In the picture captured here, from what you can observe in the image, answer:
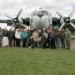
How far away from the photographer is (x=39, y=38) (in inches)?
849

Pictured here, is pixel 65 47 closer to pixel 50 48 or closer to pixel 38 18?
pixel 50 48

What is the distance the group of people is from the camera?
21489 millimetres

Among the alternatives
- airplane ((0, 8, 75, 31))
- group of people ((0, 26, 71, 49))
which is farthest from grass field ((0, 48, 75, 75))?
airplane ((0, 8, 75, 31))

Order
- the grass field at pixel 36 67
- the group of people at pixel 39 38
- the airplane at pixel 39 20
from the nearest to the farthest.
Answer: the grass field at pixel 36 67
the group of people at pixel 39 38
the airplane at pixel 39 20

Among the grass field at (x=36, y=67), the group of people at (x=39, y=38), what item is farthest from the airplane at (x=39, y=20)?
the grass field at (x=36, y=67)

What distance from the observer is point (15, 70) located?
12.2 meters

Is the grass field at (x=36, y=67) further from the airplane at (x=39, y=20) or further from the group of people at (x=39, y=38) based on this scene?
the airplane at (x=39, y=20)

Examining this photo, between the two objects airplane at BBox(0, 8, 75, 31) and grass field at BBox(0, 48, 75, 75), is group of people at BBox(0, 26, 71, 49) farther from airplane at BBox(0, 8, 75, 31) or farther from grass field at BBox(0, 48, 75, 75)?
airplane at BBox(0, 8, 75, 31)

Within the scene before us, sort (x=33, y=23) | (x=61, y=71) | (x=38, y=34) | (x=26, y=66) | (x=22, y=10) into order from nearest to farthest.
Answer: (x=61, y=71) < (x=26, y=66) < (x=38, y=34) < (x=33, y=23) < (x=22, y=10)

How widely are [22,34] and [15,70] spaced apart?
1000cm

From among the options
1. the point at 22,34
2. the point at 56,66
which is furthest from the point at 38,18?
the point at 56,66

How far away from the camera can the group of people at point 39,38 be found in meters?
21.5

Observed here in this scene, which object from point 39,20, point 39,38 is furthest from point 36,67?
point 39,20

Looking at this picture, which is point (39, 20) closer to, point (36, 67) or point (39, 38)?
point (39, 38)
